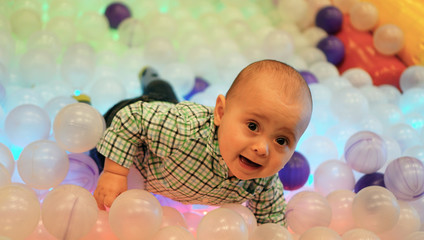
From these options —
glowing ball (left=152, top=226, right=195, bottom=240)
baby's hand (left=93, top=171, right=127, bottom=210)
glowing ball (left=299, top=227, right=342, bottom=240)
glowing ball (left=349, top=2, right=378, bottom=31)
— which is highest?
glowing ball (left=349, top=2, right=378, bottom=31)

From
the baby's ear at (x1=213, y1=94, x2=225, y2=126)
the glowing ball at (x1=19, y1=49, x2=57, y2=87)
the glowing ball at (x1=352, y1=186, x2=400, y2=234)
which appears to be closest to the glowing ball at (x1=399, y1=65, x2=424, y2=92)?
the glowing ball at (x1=352, y1=186, x2=400, y2=234)

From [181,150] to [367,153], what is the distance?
0.53 meters

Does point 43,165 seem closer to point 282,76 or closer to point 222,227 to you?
point 222,227

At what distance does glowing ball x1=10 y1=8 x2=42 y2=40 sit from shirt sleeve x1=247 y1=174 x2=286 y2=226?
1.13 meters

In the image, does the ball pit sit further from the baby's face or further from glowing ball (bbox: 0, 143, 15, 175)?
the baby's face

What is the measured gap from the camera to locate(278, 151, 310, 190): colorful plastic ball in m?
1.25

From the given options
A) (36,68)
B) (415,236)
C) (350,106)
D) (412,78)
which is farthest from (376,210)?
(36,68)

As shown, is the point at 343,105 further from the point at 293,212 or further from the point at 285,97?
the point at 285,97

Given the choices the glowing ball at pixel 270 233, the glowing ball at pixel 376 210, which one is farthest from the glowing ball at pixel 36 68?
the glowing ball at pixel 376 210

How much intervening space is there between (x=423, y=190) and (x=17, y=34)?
147 cm

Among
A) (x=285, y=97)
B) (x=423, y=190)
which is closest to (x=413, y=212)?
(x=423, y=190)

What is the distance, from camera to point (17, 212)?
815 millimetres

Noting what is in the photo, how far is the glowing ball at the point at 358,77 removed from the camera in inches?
73.0

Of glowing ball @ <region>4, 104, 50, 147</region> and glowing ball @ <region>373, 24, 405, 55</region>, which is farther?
glowing ball @ <region>373, 24, 405, 55</region>
